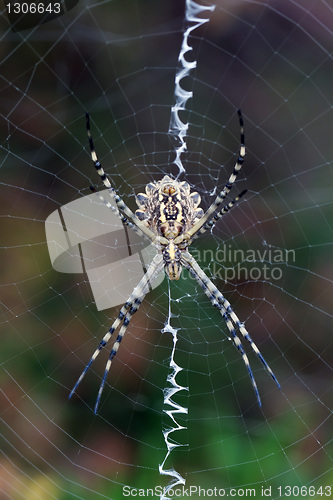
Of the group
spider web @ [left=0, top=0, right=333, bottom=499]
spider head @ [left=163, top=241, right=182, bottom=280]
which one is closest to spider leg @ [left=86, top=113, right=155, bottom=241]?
spider head @ [left=163, top=241, right=182, bottom=280]

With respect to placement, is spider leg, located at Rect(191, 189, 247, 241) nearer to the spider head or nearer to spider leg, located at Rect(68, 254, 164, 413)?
the spider head

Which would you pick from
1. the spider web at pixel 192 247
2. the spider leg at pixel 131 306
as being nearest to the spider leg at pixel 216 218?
the spider leg at pixel 131 306

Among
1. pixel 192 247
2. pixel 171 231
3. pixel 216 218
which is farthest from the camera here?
pixel 192 247

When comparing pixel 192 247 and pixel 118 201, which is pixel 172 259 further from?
pixel 118 201

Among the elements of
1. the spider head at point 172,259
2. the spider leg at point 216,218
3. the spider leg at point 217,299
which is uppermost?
the spider leg at point 216,218

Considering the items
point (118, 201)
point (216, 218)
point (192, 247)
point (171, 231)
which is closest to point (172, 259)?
point (171, 231)

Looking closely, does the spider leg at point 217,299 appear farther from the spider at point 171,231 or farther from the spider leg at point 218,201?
the spider leg at point 218,201

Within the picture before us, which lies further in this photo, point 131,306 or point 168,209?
point 131,306
